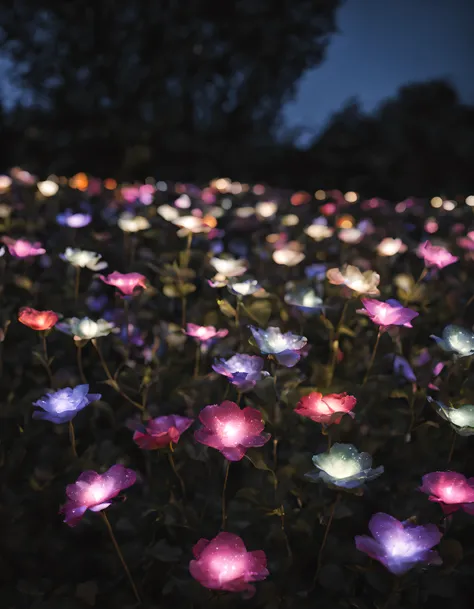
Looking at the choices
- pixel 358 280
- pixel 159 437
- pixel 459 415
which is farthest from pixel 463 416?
pixel 159 437

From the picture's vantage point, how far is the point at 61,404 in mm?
1297

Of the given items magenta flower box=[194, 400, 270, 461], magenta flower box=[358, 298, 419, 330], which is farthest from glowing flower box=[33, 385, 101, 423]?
magenta flower box=[358, 298, 419, 330]

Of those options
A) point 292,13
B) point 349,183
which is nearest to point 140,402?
point 349,183

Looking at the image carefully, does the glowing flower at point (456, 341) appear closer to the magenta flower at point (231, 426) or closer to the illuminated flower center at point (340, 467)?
the illuminated flower center at point (340, 467)

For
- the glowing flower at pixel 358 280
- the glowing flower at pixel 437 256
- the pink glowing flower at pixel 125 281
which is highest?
the glowing flower at pixel 437 256

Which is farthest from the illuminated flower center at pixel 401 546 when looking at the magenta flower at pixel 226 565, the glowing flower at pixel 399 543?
the magenta flower at pixel 226 565

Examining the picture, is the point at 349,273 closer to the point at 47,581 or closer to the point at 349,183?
the point at 47,581

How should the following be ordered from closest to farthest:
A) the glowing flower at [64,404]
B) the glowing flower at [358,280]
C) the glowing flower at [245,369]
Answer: the glowing flower at [64,404], the glowing flower at [245,369], the glowing flower at [358,280]

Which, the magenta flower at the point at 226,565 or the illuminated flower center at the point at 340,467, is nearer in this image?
the magenta flower at the point at 226,565

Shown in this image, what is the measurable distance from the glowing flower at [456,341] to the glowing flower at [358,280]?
0.26 metres

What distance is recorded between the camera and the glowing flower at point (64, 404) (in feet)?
4.07

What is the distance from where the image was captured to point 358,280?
1714 mm

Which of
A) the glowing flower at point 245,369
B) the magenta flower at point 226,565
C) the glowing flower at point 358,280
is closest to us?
the magenta flower at point 226,565

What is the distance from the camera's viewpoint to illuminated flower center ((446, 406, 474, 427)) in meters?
1.25
